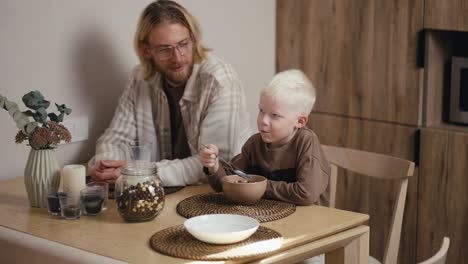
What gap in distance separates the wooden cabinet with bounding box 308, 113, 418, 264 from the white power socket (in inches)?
42.6

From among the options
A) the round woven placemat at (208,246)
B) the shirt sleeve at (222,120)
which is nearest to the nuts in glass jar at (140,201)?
the round woven placemat at (208,246)

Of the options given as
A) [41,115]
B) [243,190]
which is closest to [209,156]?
[243,190]

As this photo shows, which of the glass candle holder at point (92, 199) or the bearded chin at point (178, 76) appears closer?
the glass candle holder at point (92, 199)

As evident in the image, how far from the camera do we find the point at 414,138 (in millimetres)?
3279

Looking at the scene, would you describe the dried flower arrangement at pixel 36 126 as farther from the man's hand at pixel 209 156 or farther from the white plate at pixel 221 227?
the white plate at pixel 221 227

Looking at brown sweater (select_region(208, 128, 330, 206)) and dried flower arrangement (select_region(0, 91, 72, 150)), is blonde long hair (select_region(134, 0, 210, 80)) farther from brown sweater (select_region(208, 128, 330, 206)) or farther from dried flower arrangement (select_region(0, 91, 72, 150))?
dried flower arrangement (select_region(0, 91, 72, 150))

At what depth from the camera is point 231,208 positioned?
2291mm

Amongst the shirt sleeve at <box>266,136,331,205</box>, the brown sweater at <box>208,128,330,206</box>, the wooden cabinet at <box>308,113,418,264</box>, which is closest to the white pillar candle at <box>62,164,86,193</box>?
the brown sweater at <box>208,128,330,206</box>

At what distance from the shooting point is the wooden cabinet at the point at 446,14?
304cm

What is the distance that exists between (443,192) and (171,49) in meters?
1.24

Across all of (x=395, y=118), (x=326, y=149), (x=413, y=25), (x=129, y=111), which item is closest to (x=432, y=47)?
(x=413, y=25)

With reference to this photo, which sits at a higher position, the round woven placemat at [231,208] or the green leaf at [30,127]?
the green leaf at [30,127]

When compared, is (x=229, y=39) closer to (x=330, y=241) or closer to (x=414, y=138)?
(x=414, y=138)

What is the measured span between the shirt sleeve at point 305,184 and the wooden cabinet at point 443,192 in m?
0.93
